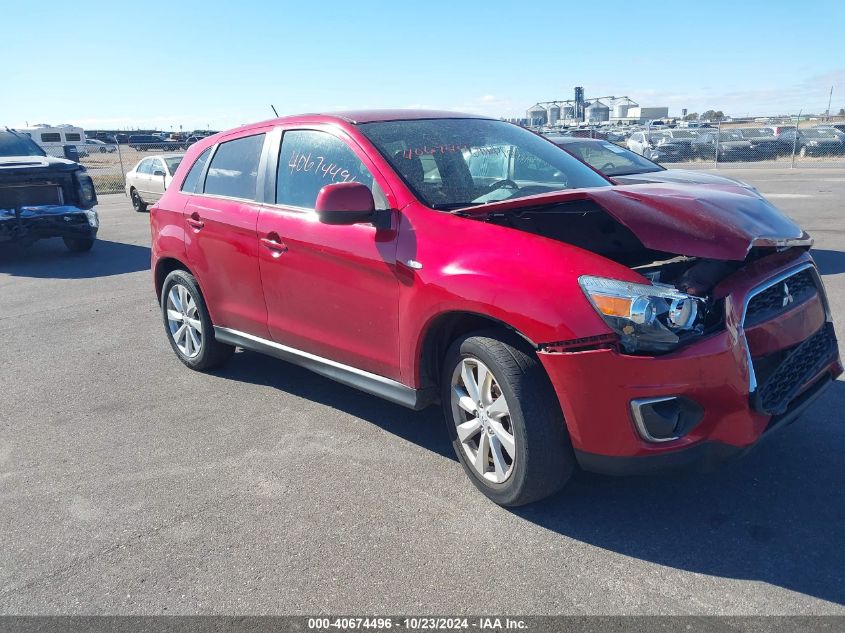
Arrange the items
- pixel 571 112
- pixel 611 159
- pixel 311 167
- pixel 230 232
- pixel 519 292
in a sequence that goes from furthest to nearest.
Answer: pixel 571 112 < pixel 611 159 < pixel 230 232 < pixel 311 167 < pixel 519 292

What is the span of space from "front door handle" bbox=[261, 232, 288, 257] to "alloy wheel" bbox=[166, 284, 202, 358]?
118 centimetres

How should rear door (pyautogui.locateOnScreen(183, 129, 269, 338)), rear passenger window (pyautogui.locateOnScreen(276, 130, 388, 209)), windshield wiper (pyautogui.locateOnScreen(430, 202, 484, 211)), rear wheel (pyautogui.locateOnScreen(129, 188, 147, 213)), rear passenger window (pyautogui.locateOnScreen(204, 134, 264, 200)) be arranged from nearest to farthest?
windshield wiper (pyautogui.locateOnScreen(430, 202, 484, 211)), rear passenger window (pyautogui.locateOnScreen(276, 130, 388, 209)), rear door (pyautogui.locateOnScreen(183, 129, 269, 338)), rear passenger window (pyautogui.locateOnScreen(204, 134, 264, 200)), rear wheel (pyautogui.locateOnScreen(129, 188, 147, 213))

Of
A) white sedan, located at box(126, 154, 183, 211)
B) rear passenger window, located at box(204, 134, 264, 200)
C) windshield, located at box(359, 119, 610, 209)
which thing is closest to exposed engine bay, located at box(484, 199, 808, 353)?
windshield, located at box(359, 119, 610, 209)

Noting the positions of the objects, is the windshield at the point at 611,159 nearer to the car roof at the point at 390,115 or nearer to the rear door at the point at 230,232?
the car roof at the point at 390,115

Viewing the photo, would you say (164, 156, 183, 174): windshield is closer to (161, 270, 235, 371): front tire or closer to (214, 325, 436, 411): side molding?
(161, 270, 235, 371): front tire

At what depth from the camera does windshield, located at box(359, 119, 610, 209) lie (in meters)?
3.94

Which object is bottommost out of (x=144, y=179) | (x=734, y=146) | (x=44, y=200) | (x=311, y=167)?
(x=734, y=146)

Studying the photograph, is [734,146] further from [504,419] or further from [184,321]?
[504,419]

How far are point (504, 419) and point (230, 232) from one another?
7.88ft

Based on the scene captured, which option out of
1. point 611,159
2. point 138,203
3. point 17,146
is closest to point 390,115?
point 611,159

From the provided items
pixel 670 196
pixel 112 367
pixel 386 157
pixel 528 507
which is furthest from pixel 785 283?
pixel 112 367

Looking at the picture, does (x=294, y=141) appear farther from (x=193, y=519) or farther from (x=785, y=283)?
(x=785, y=283)

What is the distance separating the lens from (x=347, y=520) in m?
3.41

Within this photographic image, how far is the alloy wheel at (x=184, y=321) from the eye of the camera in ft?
18.0
